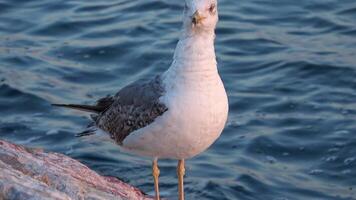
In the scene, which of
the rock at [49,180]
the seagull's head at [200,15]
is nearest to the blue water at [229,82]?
the rock at [49,180]

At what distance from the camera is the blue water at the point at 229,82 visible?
10.2 metres

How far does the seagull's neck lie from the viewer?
6.73m

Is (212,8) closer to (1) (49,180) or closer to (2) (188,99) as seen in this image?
(2) (188,99)

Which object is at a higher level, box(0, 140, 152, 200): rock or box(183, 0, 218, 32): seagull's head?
box(183, 0, 218, 32): seagull's head

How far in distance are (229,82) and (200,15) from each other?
226 inches

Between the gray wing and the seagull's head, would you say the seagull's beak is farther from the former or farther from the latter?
the gray wing

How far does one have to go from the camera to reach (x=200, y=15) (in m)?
6.64

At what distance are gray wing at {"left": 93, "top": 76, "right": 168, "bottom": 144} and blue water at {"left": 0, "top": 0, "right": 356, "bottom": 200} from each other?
1981 mm

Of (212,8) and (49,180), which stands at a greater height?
(212,8)

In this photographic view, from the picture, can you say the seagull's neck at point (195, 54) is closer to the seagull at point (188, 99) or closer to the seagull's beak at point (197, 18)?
the seagull at point (188, 99)

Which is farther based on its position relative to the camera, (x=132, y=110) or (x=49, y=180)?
(x=132, y=110)

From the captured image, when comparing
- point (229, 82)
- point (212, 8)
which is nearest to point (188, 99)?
point (212, 8)

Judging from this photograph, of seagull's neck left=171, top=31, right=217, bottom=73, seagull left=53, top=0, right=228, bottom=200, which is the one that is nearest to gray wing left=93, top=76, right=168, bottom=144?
seagull left=53, top=0, right=228, bottom=200

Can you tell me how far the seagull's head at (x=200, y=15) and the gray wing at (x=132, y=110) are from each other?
1.76ft
